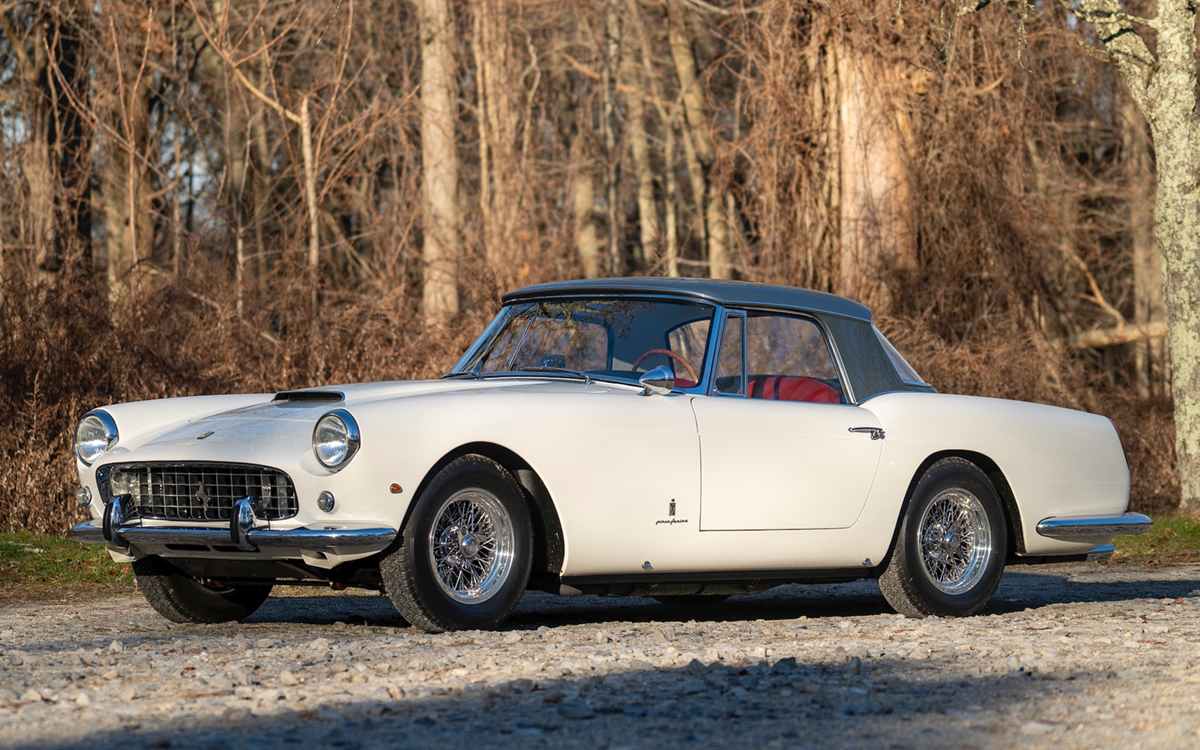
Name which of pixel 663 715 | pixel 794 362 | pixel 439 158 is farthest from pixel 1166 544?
pixel 439 158

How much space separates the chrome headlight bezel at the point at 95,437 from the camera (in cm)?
695

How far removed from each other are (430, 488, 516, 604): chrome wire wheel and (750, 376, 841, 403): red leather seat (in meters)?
1.94

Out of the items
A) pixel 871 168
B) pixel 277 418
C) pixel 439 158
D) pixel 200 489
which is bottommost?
pixel 200 489

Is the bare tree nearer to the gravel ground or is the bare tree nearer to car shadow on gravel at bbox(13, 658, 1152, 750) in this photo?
the gravel ground

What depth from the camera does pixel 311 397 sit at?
21.8 feet

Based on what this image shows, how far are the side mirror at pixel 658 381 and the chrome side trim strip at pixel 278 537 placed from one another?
4.83 feet

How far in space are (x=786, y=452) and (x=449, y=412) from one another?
1754mm

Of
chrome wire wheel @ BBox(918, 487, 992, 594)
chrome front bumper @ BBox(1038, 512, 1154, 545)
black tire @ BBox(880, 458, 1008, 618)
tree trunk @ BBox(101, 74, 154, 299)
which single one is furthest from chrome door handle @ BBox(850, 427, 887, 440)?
tree trunk @ BBox(101, 74, 154, 299)

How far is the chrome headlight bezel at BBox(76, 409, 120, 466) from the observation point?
6.95 meters

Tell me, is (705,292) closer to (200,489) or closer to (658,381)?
(658,381)

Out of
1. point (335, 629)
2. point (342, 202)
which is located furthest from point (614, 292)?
point (342, 202)

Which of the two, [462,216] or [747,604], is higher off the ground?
[462,216]

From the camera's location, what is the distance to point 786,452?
711 cm

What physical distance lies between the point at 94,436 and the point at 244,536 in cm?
142
